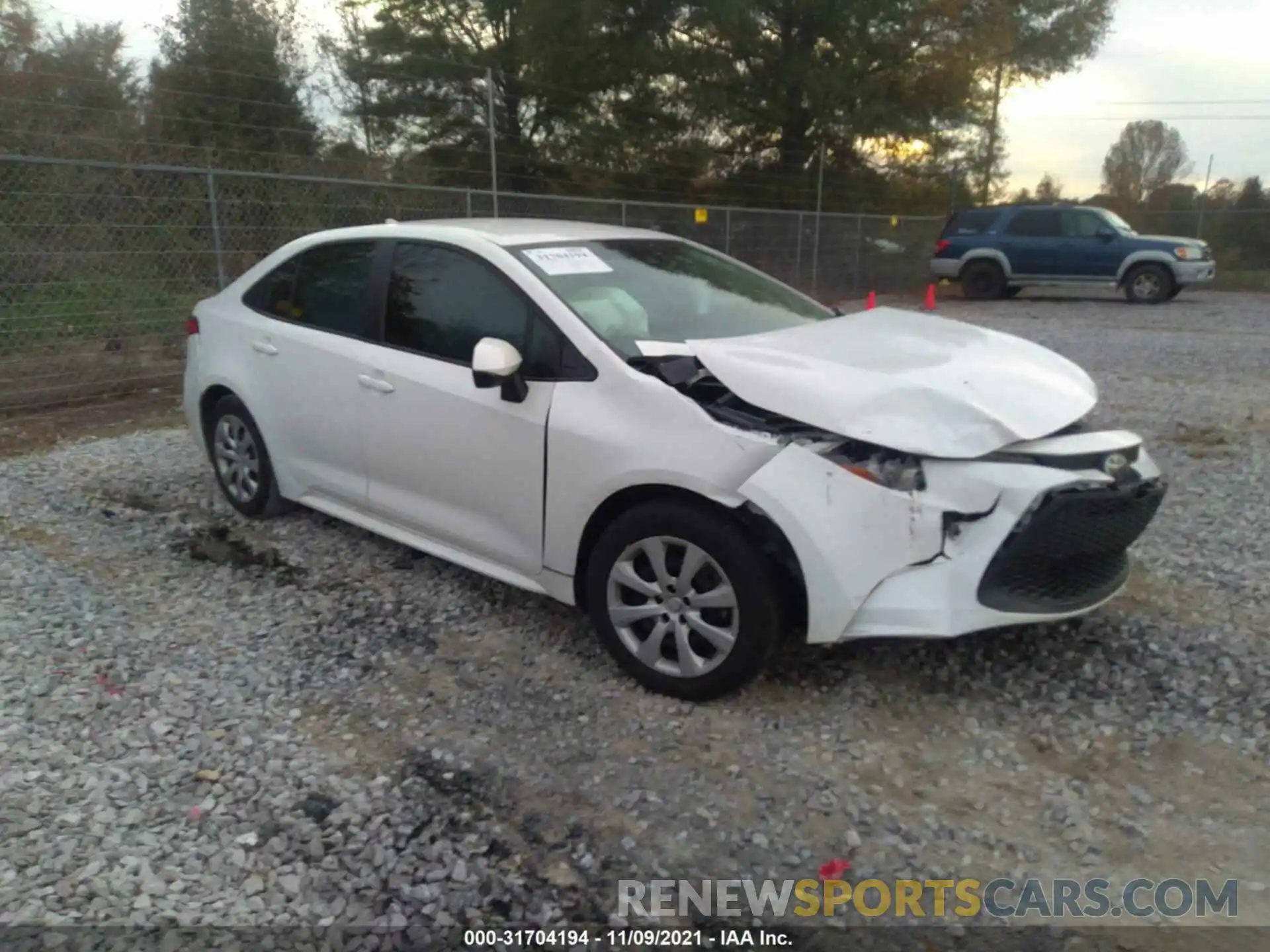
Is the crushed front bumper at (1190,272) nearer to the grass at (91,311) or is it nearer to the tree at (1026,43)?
the tree at (1026,43)

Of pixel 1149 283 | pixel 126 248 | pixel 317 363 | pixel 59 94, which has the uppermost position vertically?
pixel 59 94

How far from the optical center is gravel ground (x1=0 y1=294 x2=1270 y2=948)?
2.52 metres

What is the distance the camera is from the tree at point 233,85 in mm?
11367

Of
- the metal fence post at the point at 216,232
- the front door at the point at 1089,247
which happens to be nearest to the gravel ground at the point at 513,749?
the metal fence post at the point at 216,232

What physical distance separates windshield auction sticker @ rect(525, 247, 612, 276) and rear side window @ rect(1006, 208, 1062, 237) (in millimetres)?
15700

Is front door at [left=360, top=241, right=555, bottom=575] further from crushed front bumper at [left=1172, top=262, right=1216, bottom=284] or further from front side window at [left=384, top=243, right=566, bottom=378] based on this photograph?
crushed front bumper at [left=1172, top=262, right=1216, bottom=284]

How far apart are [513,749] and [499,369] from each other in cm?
130

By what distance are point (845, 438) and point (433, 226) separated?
2.19m

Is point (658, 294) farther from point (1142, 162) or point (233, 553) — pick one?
point (1142, 162)

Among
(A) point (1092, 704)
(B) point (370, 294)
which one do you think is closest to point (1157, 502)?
(A) point (1092, 704)

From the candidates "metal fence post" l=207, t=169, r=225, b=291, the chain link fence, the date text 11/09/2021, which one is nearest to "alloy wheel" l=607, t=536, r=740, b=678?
the date text 11/09/2021

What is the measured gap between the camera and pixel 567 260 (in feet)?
12.9

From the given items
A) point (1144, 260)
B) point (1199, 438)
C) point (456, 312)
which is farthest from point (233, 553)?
point (1144, 260)

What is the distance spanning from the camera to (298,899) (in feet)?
7.93
